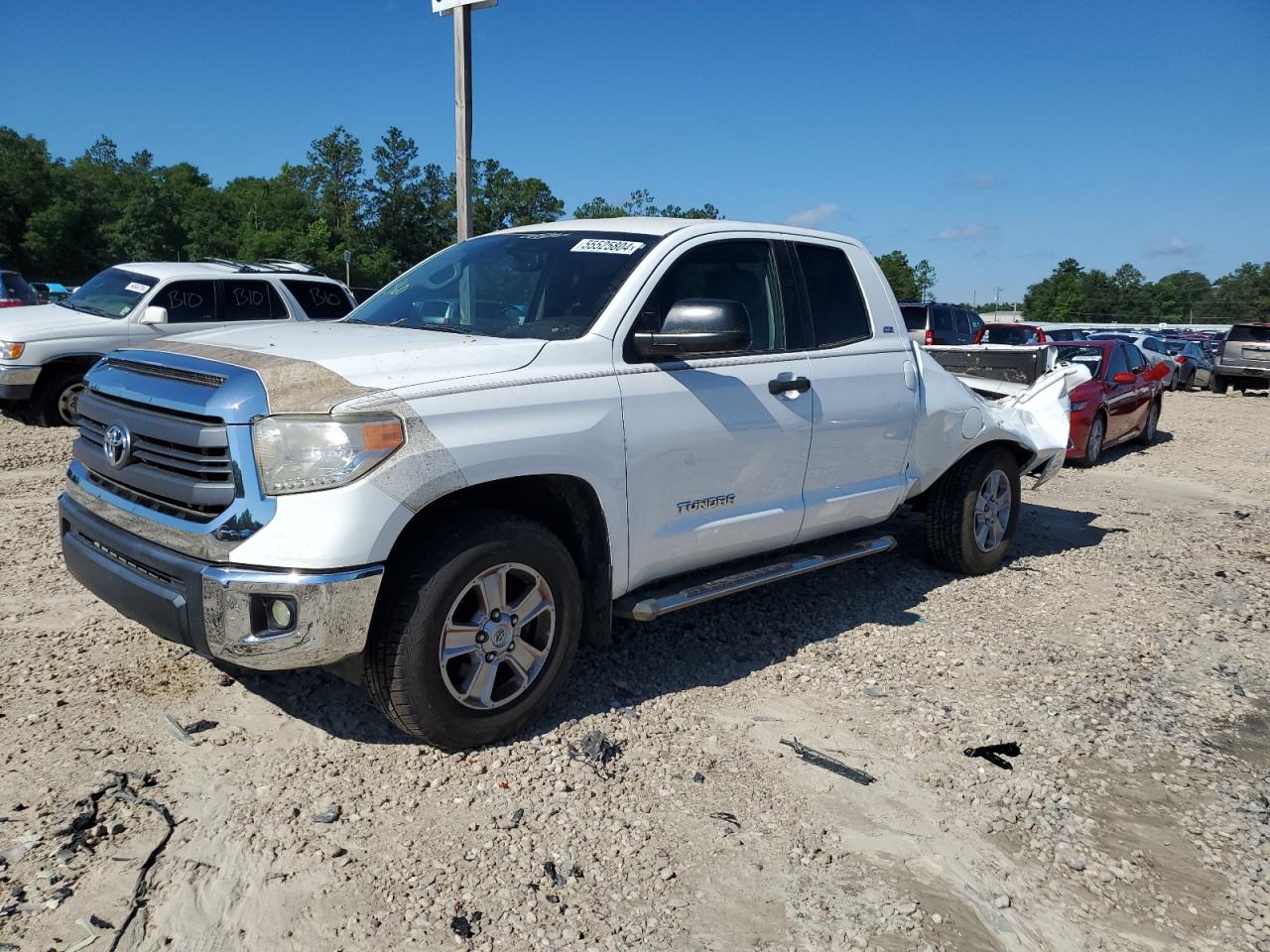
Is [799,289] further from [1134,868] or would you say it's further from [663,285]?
[1134,868]

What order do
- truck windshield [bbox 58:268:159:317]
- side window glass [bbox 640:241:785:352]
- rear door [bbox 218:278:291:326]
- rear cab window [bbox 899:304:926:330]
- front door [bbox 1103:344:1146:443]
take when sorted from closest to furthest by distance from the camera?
side window glass [bbox 640:241:785:352], truck windshield [bbox 58:268:159:317], rear door [bbox 218:278:291:326], front door [bbox 1103:344:1146:443], rear cab window [bbox 899:304:926:330]

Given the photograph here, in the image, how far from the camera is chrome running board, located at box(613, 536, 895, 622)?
12.7 feet

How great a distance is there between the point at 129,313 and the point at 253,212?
78.3 meters

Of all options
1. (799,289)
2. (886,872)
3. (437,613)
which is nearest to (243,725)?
(437,613)

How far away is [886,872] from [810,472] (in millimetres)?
2045

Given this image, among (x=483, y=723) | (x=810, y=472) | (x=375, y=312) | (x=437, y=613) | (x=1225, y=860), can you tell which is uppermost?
(x=375, y=312)

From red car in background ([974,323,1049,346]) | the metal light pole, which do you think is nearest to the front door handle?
the metal light pole

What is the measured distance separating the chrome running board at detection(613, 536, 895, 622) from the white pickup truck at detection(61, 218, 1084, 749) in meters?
0.01

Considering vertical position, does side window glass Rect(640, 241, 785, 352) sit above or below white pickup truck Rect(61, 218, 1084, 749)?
above

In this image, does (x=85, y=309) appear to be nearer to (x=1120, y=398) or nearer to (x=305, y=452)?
(x=305, y=452)

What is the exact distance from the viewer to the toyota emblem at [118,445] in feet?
10.9

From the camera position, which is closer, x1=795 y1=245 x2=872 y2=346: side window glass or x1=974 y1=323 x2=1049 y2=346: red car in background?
x1=795 y1=245 x2=872 y2=346: side window glass

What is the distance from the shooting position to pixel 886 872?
2945 mm

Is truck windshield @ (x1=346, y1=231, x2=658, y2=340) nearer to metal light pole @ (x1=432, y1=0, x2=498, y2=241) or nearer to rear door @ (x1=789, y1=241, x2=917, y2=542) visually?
rear door @ (x1=789, y1=241, x2=917, y2=542)
